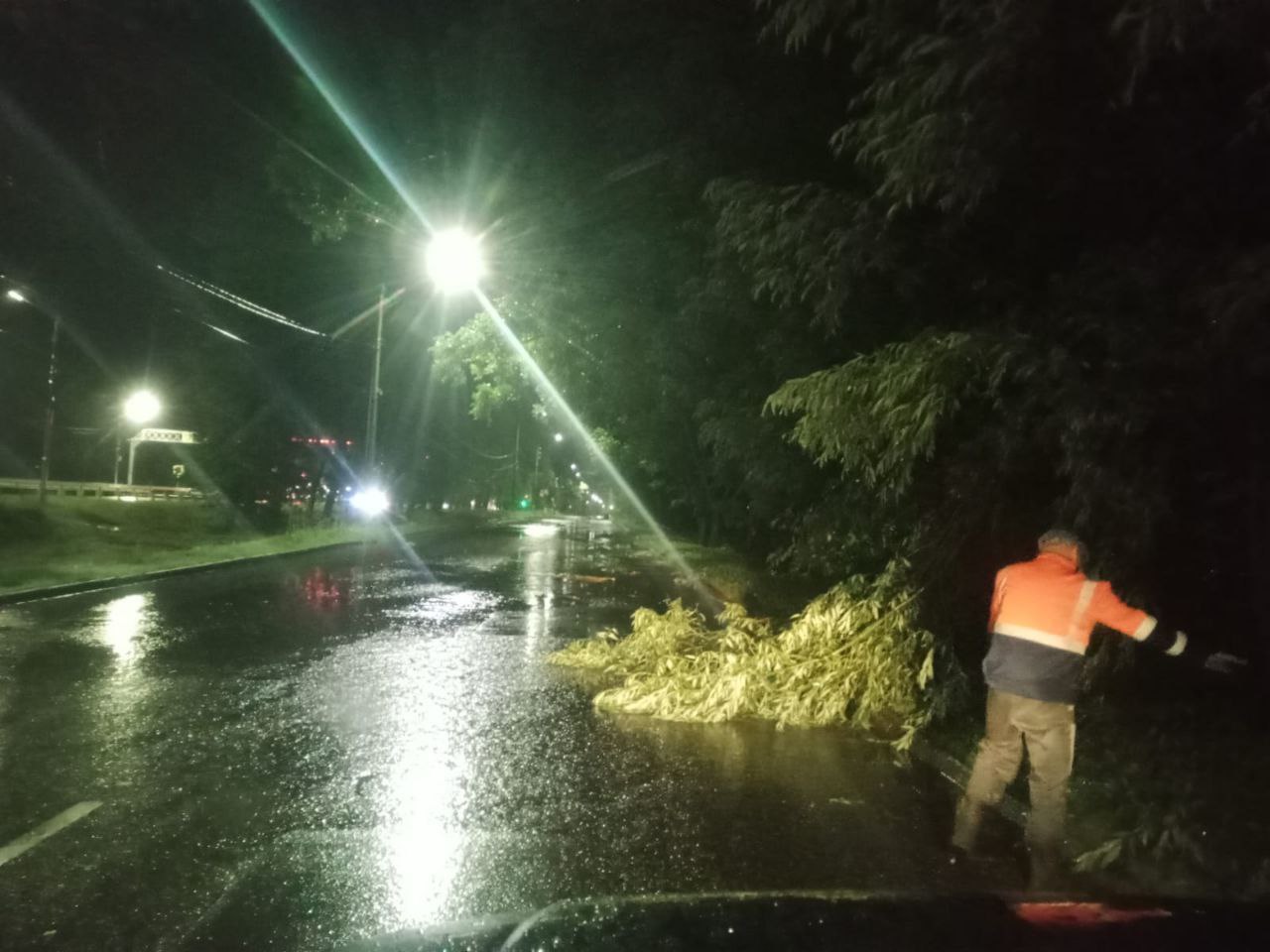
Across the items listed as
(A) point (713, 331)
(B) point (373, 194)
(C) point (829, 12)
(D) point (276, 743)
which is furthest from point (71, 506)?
(C) point (829, 12)

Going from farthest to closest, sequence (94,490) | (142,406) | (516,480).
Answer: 1. (516,480)
2. (142,406)
3. (94,490)

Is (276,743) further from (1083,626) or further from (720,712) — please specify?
(1083,626)

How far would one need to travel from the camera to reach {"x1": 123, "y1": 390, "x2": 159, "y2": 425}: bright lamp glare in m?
45.6

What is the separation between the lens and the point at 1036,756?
17.9 ft

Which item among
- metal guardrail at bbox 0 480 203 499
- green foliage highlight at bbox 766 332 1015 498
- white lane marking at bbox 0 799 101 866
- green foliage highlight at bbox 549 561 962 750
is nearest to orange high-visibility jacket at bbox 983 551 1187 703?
green foliage highlight at bbox 766 332 1015 498

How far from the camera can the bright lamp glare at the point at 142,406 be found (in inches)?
1794

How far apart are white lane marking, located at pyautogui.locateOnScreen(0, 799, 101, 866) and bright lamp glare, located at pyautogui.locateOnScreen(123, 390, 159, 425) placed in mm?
43281

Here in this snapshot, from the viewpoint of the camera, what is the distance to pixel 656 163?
12180 millimetres

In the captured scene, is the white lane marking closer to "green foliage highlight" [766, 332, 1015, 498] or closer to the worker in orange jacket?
the worker in orange jacket

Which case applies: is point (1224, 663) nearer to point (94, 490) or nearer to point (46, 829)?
point (46, 829)

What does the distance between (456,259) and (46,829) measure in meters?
A: 12.2

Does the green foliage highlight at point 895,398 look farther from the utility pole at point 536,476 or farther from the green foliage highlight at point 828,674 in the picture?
the utility pole at point 536,476

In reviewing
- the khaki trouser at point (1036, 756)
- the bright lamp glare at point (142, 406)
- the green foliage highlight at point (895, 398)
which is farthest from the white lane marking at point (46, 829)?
the bright lamp glare at point (142, 406)

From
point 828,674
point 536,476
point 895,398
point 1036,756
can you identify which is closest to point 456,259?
point 828,674
